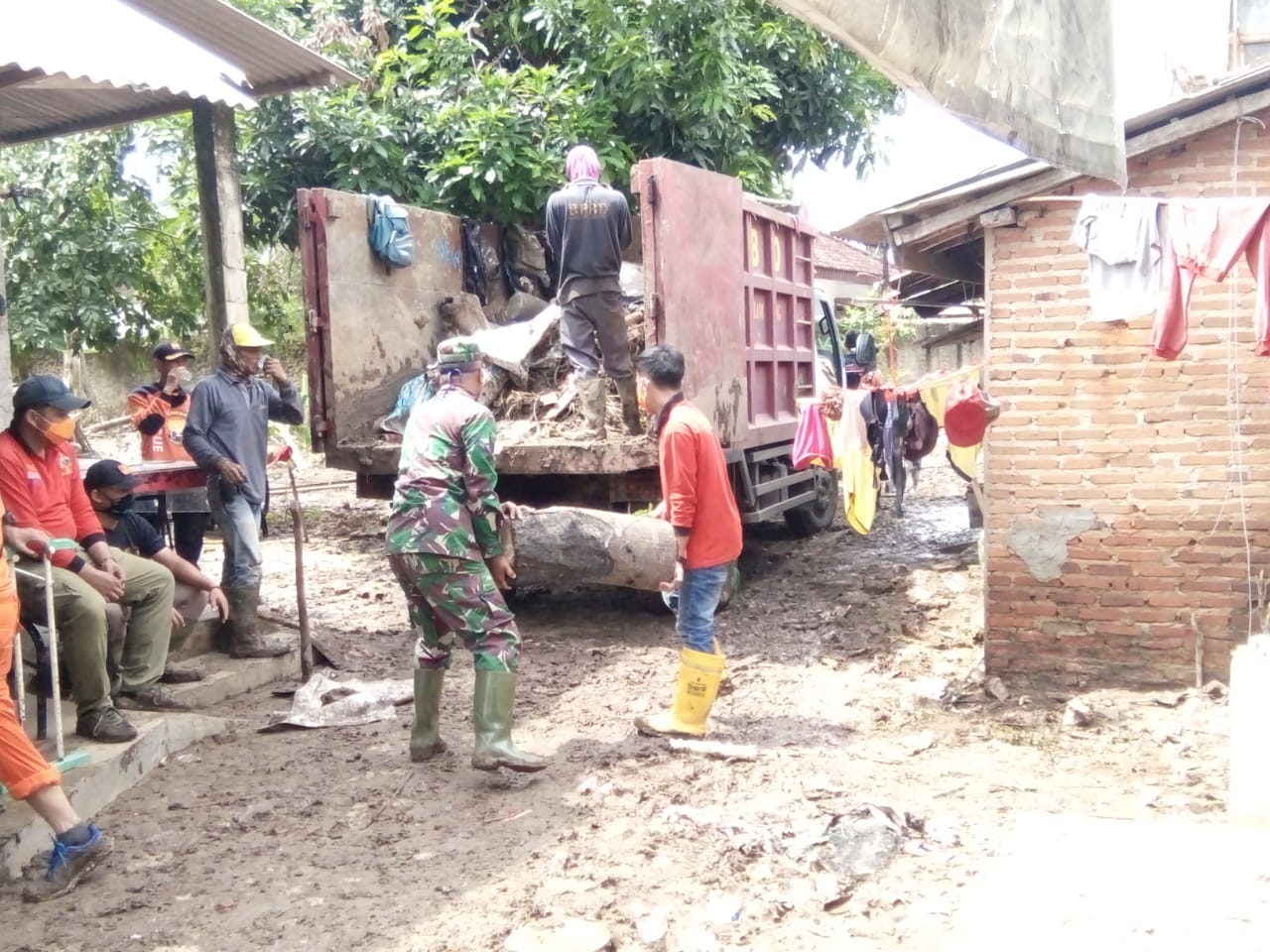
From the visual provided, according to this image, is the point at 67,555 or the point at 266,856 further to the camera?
the point at 67,555

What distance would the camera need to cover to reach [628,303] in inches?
308

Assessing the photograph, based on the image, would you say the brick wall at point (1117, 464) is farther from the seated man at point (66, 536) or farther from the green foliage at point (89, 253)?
the green foliage at point (89, 253)

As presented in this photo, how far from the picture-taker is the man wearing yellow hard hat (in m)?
5.69

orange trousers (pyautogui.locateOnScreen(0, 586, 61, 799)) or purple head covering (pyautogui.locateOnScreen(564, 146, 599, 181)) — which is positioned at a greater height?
purple head covering (pyautogui.locateOnScreen(564, 146, 599, 181))

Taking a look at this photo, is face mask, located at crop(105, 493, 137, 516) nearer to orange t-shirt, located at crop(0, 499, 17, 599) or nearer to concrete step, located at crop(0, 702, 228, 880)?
concrete step, located at crop(0, 702, 228, 880)

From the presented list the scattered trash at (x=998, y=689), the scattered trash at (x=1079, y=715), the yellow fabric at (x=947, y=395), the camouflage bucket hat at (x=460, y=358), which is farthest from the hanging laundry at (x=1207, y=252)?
the camouflage bucket hat at (x=460, y=358)

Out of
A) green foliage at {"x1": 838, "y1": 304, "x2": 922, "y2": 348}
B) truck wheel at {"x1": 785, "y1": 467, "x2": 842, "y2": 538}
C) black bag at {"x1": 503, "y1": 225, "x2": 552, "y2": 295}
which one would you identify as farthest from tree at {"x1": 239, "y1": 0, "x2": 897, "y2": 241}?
green foliage at {"x1": 838, "y1": 304, "x2": 922, "y2": 348}

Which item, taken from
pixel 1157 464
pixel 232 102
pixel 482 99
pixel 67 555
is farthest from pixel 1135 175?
pixel 482 99

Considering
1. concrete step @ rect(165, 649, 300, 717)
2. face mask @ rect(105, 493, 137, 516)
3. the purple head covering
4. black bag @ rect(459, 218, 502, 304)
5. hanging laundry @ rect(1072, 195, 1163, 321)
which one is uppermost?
the purple head covering

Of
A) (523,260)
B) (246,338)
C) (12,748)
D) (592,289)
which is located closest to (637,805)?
(12,748)

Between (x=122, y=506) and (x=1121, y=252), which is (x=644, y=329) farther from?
(x=122, y=506)

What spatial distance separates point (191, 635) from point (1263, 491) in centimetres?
531

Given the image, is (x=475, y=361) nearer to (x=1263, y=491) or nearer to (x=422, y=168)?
(x=1263, y=491)

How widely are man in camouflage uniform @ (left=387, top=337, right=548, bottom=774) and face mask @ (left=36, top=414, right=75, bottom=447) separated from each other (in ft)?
4.26
